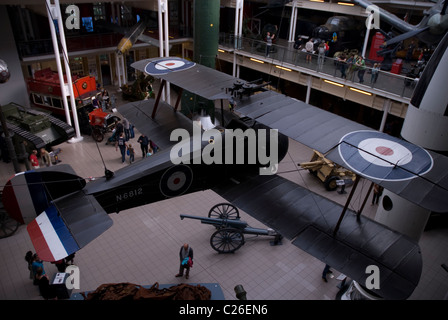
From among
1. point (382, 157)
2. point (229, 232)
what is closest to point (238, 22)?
point (229, 232)

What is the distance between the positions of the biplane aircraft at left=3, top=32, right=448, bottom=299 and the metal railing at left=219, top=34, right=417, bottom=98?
7.25 m

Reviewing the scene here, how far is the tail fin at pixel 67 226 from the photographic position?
258 inches

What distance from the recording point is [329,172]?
595 inches

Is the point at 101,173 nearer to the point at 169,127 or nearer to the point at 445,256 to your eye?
the point at 169,127

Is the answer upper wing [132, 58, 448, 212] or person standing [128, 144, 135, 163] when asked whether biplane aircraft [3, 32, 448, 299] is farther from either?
person standing [128, 144, 135, 163]

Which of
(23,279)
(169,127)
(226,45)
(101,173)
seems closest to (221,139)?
(169,127)

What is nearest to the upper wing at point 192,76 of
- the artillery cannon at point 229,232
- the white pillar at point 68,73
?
the artillery cannon at point 229,232

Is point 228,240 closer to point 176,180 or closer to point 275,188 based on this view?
point 275,188

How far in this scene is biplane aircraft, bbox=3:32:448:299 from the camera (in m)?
6.82

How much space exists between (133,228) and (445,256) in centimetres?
1079

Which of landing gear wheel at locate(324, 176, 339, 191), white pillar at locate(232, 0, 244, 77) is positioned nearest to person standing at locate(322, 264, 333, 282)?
landing gear wheel at locate(324, 176, 339, 191)

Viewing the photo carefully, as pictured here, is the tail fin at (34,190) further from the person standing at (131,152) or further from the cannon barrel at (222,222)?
the person standing at (131,152)

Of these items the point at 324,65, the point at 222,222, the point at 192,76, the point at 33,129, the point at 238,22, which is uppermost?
the point at 238,22

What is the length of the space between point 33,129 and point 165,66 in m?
7.58
